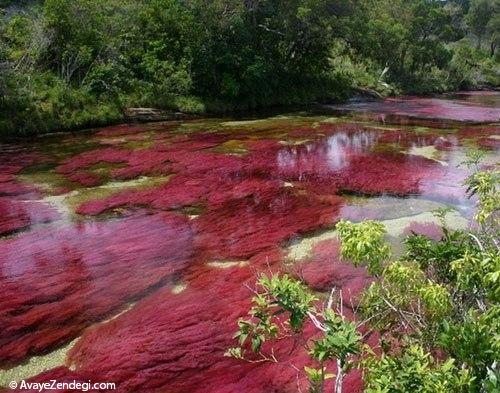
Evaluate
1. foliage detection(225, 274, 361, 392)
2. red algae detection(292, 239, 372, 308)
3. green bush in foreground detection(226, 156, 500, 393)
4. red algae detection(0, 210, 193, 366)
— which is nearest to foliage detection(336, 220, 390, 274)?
green bush in foreground detection(226, 156, 500, 393)

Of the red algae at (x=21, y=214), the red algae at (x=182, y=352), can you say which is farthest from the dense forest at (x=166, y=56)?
the red algae at (x=182, y=352)

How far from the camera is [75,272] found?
7891 mm

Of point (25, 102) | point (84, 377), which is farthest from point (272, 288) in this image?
point (25, 102)

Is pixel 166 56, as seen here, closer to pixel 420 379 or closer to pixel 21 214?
pixel 21 214

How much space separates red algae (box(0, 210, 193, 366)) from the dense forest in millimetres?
12520

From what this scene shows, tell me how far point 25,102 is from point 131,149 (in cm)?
626

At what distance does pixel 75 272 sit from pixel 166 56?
20903 mm

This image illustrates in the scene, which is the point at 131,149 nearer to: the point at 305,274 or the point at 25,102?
the point at 25,102

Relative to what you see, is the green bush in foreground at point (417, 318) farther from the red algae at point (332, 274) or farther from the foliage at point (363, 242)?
the red algae at point (332, 274)

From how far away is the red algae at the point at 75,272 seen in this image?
639 centimetres

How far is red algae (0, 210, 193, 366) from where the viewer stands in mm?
6387

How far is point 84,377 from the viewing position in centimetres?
532

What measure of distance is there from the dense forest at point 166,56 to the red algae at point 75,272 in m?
12.5

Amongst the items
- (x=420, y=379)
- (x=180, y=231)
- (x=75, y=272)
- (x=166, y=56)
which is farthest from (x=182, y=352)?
A: (x=166, y=56)
